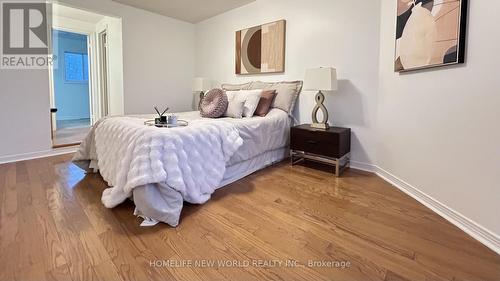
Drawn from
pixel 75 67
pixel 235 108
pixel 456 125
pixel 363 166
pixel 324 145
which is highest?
pixel 75 67

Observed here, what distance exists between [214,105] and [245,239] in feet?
6.01

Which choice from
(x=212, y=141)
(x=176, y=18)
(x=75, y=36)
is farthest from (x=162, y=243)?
(x=75, y=36)

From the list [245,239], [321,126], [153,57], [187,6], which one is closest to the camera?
[245,239]

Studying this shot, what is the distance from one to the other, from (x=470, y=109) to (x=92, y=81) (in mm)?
6152

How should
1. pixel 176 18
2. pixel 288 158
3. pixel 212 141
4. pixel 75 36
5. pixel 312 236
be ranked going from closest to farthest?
pixel 312 236
pixel 212 141
pixel 288 158
pixel 176 18
pixel 75 36

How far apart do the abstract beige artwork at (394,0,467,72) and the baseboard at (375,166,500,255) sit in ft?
3.39

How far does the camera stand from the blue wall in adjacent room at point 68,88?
20.7 ft

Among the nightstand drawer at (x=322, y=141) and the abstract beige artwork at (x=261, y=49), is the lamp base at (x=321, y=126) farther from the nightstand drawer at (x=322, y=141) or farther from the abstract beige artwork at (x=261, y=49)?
the abstract beige artwork at (x=261, y=49)

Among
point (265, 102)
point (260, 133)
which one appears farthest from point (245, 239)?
point (265, 102)

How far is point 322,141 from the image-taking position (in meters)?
2.74

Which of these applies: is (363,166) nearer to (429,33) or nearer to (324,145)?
(324,145)

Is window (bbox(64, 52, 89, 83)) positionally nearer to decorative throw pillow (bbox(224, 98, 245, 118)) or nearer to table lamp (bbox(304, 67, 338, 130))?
decorative throw pillow (bbox(224, 98, 245, 118))

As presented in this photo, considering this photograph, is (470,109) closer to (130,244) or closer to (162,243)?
(162,243)

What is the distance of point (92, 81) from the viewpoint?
5328 millimetres
